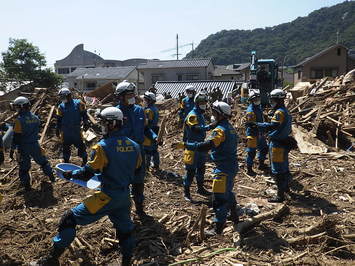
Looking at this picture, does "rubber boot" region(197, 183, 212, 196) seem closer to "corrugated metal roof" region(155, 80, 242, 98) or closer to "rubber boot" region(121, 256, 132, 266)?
"rubber boot" region(121, 256, 132, 266)

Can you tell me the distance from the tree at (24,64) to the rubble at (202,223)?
22.0 m

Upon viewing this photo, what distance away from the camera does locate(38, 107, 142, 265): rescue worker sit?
4.05m

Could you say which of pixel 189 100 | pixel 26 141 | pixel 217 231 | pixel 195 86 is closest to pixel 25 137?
pixel 26 141

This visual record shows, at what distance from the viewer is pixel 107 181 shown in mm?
4137

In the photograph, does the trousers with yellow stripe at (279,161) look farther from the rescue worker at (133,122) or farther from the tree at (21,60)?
the tree at (21,60)

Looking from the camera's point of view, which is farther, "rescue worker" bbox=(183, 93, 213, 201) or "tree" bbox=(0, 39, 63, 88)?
"tree" bbox=(0, 39, 63, 88)

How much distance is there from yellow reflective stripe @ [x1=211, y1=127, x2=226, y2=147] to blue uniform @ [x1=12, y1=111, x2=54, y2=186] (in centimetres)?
434

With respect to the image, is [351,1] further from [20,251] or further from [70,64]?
[20,251]

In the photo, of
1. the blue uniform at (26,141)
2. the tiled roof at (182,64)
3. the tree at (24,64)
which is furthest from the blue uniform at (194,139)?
the tiled roof at (182,64)

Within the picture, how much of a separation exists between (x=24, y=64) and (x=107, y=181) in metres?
29.5

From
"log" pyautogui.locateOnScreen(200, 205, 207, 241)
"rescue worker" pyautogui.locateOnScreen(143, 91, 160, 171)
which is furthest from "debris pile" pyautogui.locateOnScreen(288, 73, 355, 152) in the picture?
"log" pyautogui.locateOnScreen(200, 205, 207, 241)

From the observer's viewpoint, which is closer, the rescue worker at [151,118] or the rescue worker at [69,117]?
the rescue worker at [69,117]

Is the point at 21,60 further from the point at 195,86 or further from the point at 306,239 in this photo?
the point at 306,239

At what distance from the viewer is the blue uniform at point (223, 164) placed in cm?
517
